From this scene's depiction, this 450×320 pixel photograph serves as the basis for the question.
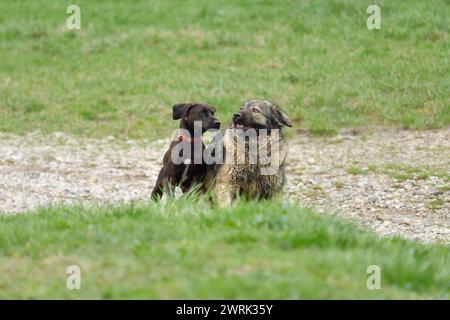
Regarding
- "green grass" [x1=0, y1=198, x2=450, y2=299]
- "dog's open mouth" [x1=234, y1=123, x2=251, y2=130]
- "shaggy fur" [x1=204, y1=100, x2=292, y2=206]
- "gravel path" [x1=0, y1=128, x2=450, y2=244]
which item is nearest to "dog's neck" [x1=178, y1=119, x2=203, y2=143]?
"shaggy fur" [x1=204, y1=100, x2=292, y2=206]

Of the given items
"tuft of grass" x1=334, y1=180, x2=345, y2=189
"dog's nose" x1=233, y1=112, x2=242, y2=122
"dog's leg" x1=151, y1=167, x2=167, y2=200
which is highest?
"dog's nose" x1=233, y1=112, x2=242, y2=122

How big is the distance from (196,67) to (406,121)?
4.90 metres

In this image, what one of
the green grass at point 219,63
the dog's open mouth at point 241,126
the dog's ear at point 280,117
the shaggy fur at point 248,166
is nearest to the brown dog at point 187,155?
the shaggy fur at point 248,166

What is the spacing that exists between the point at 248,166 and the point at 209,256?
124 inches

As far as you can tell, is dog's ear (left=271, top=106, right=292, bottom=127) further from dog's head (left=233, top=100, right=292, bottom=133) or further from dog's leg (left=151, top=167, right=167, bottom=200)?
dog's leg (left=151, top=167, right=167, bottom=200)

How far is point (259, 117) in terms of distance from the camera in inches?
396

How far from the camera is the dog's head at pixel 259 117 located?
32.9ft

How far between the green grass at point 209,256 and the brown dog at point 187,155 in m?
2.12

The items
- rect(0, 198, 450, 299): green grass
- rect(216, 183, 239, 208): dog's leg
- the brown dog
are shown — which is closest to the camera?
rect(0, 198, 450, 299): green grass

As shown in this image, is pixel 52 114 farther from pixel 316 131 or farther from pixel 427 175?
pixel 427 175

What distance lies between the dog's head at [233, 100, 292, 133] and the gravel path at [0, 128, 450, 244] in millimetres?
1459

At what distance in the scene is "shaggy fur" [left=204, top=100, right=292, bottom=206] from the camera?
980 centimetres

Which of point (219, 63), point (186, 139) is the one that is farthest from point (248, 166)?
point (219, 63)

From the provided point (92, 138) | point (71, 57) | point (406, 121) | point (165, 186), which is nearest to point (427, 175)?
point (406, 121)
